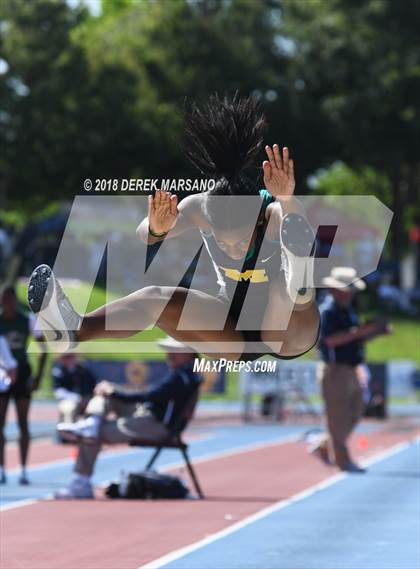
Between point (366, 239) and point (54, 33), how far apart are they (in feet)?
113

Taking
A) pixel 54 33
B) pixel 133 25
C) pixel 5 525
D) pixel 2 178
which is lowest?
pixel 5 525

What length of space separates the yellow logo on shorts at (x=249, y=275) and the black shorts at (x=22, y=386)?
21.9 ft

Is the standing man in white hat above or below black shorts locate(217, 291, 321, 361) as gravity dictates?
above

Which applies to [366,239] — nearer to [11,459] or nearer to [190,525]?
[11,459]

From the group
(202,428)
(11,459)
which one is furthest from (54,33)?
(11,459)

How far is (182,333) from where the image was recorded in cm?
714

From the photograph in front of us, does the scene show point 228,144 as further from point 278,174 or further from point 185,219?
point 278,174

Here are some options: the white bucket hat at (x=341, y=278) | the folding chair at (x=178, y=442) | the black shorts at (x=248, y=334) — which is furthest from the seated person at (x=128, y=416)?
the black shorts at (x=248, y=334)

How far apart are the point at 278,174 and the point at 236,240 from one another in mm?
580

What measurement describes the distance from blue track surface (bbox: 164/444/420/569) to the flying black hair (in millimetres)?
2521

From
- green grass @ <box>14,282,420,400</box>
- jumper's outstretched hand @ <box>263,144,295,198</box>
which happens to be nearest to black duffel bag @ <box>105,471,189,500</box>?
jumper's outstretched hand @ <box>263,144,295,198</box>

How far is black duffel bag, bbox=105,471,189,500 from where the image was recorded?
1198 centimetres

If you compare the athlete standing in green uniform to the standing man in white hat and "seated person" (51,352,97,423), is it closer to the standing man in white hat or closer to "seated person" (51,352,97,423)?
the standing man in white hat

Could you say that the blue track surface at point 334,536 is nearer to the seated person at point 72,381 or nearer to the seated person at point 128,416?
the seated person at point 128,416
